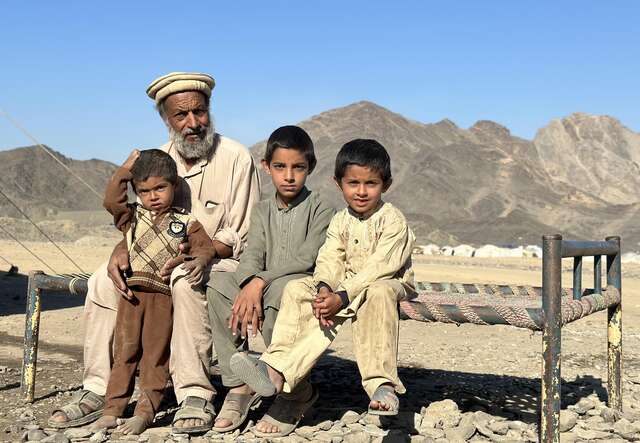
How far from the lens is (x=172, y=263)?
3.92 m

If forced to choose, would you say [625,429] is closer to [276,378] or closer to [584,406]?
[584,406]

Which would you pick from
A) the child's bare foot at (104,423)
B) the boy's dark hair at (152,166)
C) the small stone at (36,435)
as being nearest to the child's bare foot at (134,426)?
the child's bare foot at (104,423)

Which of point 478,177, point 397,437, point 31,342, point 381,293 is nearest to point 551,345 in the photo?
point 381,293

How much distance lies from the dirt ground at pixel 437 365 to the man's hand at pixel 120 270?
94 cm

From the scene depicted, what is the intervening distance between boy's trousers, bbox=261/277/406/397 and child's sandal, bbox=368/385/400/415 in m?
0.04

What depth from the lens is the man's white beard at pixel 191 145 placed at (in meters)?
4.43

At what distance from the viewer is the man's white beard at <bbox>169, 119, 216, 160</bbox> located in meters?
4.43

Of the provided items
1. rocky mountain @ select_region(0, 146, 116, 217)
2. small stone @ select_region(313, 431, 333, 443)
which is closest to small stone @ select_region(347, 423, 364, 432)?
small stone @ select_region(313, 431, 333, 443)

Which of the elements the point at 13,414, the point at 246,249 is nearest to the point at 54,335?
the point at 13,414

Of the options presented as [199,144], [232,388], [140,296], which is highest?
[199,144]

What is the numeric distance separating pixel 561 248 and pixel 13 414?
327cm

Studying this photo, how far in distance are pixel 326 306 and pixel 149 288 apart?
1.12 m

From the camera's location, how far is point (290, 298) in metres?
3.61

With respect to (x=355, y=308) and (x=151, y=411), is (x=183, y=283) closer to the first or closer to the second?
(x=151, y=411)
